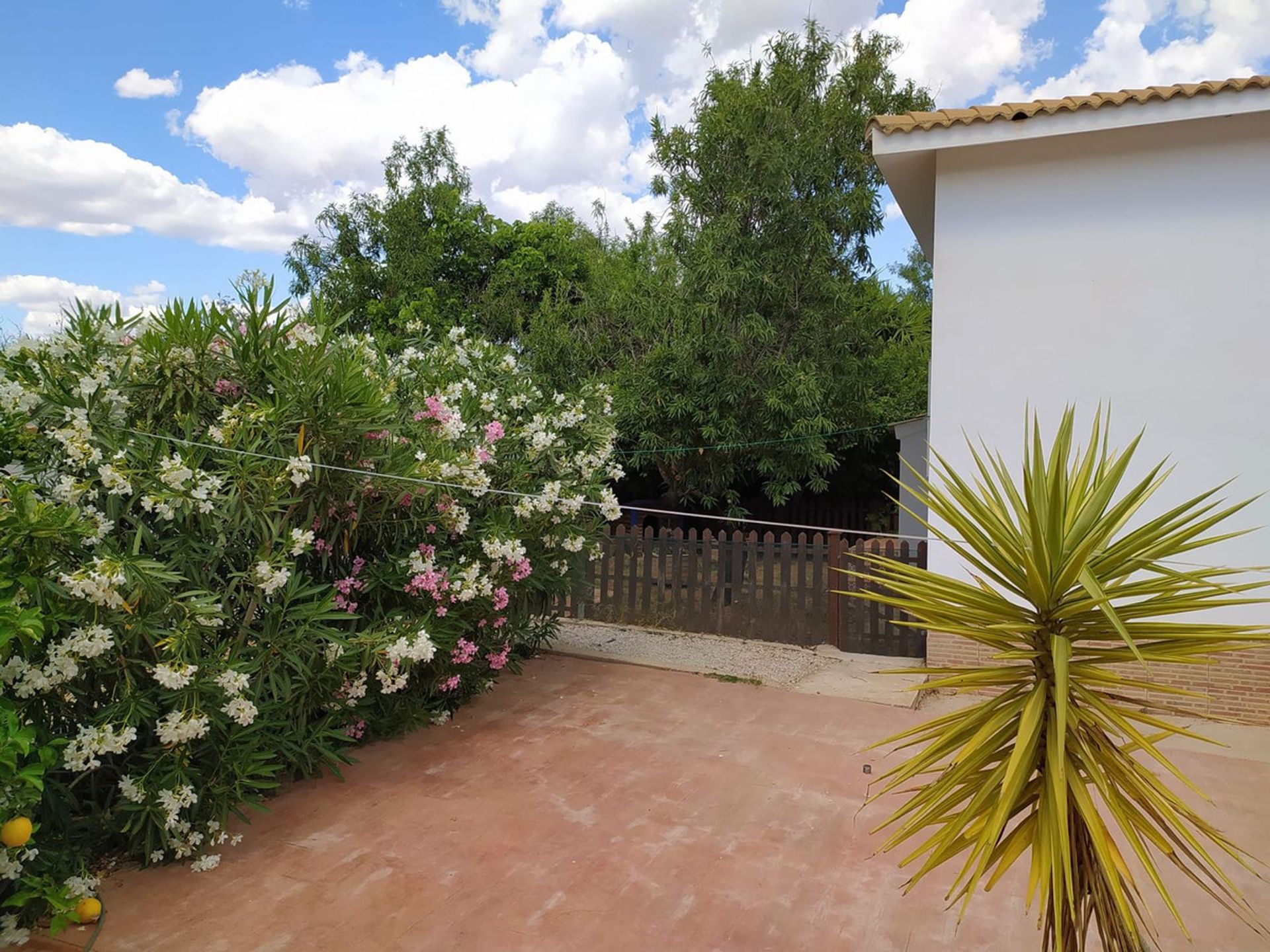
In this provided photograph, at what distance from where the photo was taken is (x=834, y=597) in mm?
8758

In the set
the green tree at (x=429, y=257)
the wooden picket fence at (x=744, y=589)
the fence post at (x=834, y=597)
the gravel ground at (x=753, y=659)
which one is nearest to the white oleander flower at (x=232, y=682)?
the gravel ground at (x=753, y=659)

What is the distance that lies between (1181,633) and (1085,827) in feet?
2.05

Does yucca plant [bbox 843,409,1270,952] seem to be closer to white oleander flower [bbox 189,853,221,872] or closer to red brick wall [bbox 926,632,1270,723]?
white oleander flower [bbox 189,853,221,872]

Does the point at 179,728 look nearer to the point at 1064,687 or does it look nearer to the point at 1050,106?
the point at 1064,687

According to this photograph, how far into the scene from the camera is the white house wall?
6379 mm

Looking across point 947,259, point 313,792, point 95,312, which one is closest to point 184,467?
point 95,312

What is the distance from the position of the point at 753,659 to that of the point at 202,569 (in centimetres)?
548

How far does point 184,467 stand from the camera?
3.86m

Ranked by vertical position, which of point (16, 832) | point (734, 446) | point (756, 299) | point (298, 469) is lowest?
point (16, 832)

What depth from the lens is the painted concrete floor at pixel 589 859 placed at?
3.45 m

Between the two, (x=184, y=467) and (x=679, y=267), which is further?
(x=679, y=267)

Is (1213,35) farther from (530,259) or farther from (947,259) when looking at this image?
(530,259)

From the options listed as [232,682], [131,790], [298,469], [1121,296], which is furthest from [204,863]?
[1121,296]

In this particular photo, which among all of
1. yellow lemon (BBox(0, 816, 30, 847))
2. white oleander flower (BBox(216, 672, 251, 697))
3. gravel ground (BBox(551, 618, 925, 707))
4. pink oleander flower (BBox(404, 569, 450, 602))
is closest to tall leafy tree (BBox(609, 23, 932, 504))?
gravel ground (BBox(551, 618, 925, 707))
